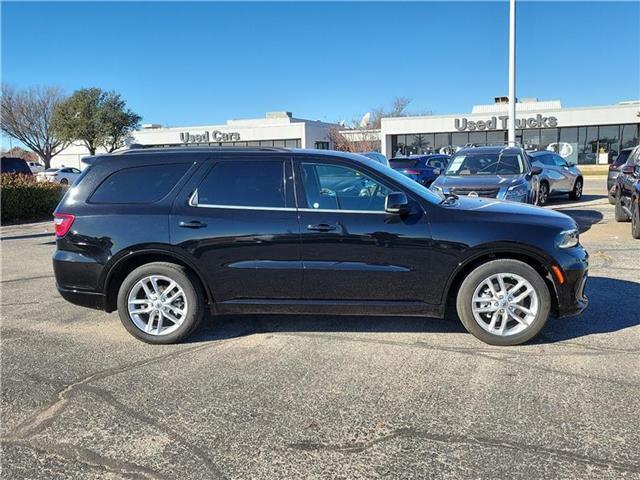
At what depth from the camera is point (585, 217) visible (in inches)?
527

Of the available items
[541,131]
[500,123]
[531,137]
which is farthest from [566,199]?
[541,131]

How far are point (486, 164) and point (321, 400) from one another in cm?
920

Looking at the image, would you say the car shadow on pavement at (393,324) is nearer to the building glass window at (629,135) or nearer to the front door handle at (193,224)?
the front door handle at (193,224)

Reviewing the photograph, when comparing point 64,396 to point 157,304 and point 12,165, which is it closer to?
point 157,304

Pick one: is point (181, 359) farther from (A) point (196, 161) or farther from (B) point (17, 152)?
(B) point (17, 152)

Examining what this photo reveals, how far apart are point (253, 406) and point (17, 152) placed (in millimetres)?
74900

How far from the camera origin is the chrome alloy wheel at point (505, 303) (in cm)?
471

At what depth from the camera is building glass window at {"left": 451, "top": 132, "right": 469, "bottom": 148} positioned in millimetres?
44219

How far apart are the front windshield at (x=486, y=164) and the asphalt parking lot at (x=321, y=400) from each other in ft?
20.0

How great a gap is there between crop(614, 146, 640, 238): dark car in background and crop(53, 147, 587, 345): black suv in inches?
237

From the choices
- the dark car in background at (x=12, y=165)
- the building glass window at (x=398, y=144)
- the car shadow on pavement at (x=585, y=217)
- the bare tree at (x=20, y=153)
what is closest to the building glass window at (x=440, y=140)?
the building glass window at (x=398, y=144)

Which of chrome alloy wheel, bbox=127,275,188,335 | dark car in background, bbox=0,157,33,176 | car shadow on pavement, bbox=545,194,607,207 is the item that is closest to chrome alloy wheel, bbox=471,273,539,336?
chrome alloy wheel, bbox=127,275,188,335

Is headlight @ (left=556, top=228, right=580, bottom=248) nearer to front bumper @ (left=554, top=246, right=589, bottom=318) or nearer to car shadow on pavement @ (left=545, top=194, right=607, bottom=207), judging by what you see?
front bumper @ (left=554, top=246, right=589, bottom=318)

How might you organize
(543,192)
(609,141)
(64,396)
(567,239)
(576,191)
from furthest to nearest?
(609,141)
(576,191)
(543,192)
(567,239)
(64,396)
